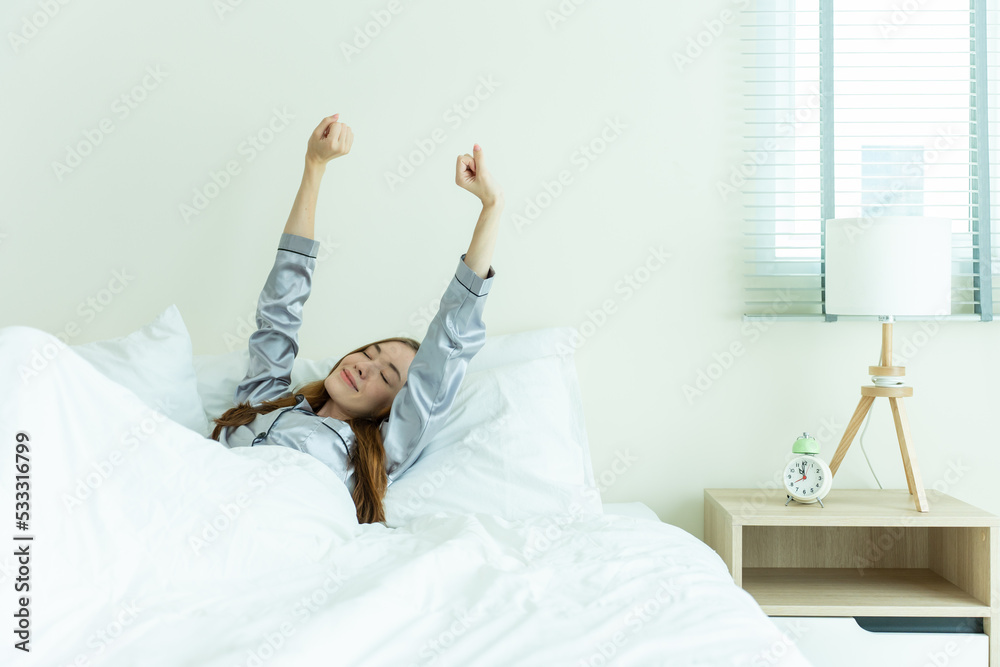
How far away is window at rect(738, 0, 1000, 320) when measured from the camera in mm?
1854

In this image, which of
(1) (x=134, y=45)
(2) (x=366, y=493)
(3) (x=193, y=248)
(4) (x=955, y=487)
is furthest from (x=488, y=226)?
(4) (x=955, y=487)

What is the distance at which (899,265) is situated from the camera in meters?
1.56

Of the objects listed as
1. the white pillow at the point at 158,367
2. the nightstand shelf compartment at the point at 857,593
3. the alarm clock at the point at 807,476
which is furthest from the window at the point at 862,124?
the white pillow at the point at 158,367

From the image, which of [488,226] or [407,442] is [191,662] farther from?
[488,226]

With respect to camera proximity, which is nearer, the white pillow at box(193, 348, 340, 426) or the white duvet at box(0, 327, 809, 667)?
the white duvet at box(0, 327, 809, 667)

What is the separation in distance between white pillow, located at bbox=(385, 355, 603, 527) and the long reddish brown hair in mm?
32

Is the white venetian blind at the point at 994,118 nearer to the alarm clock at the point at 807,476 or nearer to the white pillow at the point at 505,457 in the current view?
the alarm clock at the point at 807,476

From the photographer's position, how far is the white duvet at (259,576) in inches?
29.6

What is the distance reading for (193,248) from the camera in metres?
1.92

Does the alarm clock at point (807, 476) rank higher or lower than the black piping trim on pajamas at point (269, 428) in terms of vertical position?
lower

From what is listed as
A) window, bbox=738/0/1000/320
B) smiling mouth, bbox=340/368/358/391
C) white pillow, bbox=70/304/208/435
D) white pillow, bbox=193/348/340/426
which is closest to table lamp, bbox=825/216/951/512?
window, bbox=738/0/1000/320

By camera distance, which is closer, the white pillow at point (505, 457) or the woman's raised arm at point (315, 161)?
the white pillow at point (505, 457)

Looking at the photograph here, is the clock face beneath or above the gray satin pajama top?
beneath

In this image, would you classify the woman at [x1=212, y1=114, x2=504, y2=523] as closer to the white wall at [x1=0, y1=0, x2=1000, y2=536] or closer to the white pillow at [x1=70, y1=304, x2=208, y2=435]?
the white pillow at [x1=70, y1=304, x2=208, y2=435]
